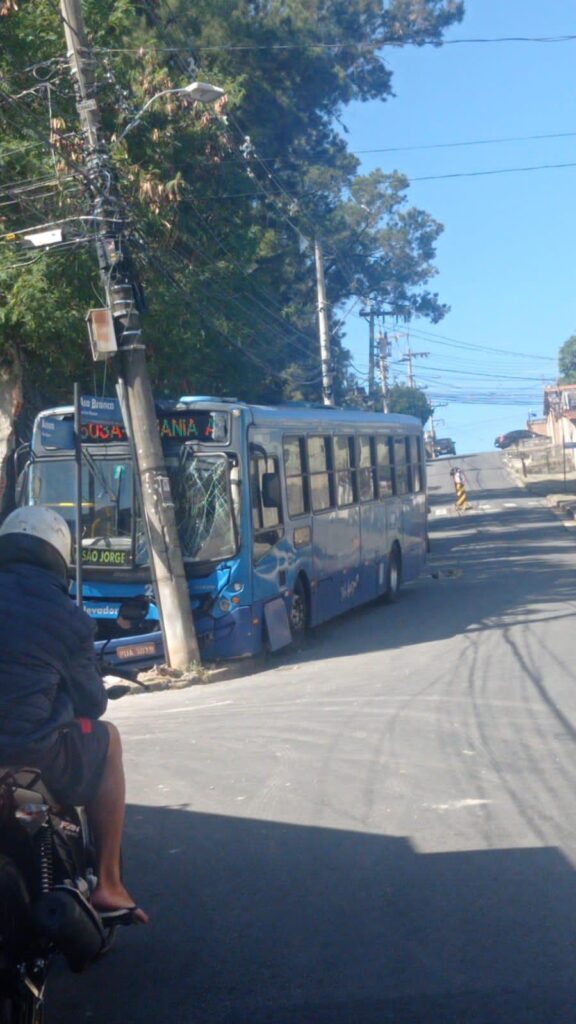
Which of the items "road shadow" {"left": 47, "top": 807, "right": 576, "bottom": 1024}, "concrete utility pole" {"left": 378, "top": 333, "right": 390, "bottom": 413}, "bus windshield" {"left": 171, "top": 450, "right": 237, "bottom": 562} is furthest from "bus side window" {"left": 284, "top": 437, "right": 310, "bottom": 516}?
"concrete utility pole" {"left": 378, "top": 333, "right": 390, "bottom": 413}

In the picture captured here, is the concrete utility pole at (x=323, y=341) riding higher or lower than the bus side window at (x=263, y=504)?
higher

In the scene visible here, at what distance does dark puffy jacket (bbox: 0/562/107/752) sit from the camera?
425 centimetres

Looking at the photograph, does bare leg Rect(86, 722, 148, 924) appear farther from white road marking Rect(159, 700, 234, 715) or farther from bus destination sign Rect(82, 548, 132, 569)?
bus destination sign Rect(82, 548, 132, 569)

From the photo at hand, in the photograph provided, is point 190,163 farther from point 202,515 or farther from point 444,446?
point 444,446

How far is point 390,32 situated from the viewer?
114 feet

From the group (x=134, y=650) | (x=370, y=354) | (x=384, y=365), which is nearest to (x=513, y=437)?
(x=384, y=365)

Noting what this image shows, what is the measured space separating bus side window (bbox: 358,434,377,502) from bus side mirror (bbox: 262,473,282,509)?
14.8 feet

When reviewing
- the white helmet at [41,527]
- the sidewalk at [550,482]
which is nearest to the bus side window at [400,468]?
the white helmet at [41,527]

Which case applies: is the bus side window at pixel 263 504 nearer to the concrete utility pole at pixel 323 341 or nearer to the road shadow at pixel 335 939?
the road shadow at pixel 335 939

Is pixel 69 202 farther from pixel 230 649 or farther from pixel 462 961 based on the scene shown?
pixel 462 961

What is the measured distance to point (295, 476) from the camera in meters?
15.6

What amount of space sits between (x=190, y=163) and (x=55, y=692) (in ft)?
53.8

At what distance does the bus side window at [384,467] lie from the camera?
19.8 metres

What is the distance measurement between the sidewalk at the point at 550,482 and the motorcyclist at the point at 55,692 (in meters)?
37.2
